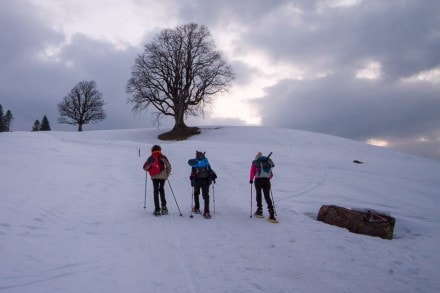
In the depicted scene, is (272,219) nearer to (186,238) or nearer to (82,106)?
(186,238)

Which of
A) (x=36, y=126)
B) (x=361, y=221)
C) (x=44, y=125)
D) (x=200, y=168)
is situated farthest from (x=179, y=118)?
(x=36, y=126)

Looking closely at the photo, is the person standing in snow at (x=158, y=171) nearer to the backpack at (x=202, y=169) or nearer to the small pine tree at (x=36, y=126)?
the backpack at (x=202, y=169)

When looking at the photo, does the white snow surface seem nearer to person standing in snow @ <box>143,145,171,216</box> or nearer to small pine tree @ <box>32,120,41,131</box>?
person standing in snow @ <box>143,145,171,216</box>

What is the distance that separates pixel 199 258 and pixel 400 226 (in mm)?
7183

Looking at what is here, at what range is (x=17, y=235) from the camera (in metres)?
6.71

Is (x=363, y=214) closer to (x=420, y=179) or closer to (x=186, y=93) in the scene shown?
(x=420, y=179)

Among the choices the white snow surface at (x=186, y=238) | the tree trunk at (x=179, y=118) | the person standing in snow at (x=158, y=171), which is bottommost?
the white snow surface at (x=186, y=238)

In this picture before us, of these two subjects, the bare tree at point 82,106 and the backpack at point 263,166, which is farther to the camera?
the bare tree at point 82,106

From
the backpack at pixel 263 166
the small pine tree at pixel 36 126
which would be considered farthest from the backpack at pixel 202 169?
the small pine tree at pixel 36 126

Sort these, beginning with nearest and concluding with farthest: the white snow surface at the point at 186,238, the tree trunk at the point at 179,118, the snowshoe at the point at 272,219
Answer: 1. the white snow surface at the point at 186,238
2. the snowshoe at the point at 272,219
3. the tree trunk at the point at 179,118

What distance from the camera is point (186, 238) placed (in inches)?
287

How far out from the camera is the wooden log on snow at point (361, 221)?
8.48 metres

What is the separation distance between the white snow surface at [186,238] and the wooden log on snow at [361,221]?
0.42m

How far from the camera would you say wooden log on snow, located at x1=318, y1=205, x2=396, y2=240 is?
8.48 metres
